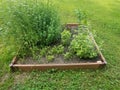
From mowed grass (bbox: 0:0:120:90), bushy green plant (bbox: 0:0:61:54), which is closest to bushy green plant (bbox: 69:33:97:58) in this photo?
mowed grass (bbox: 0:0:120:90)

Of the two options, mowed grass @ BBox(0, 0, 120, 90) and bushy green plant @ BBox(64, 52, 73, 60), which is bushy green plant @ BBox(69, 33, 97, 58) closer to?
bushy green plant @ BBox(64, 52, 73, 60)

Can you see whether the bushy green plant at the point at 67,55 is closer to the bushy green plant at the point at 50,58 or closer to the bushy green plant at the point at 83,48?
the bushy green plant at the point at 83,48

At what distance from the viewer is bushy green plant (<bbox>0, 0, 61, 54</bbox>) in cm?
408

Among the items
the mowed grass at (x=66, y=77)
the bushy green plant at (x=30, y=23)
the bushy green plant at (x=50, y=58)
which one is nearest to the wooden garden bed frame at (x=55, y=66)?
the mowed grass at (x=66, y=77)

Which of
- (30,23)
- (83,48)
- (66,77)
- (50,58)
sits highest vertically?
(30,23)

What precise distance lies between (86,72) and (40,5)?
178cm

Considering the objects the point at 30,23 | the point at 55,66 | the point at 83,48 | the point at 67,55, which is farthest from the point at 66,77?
the point at 30,23

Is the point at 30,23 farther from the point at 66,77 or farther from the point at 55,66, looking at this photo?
the point at 66,77

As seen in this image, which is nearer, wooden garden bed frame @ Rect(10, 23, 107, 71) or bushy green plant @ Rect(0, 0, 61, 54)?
wooden garden bed frame @ Rect(10, 23, 107, 71)

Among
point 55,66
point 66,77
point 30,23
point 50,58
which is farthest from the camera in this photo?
point 30,23

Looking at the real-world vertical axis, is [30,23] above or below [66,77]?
above

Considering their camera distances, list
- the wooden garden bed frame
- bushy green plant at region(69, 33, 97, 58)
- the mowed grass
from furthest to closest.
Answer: bushy green plant at region(69, 33, 97, 58) < the wooden garden bed frame < the mowed grass

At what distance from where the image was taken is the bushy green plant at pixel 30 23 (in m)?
4.08

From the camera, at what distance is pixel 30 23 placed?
4266 millimetres
